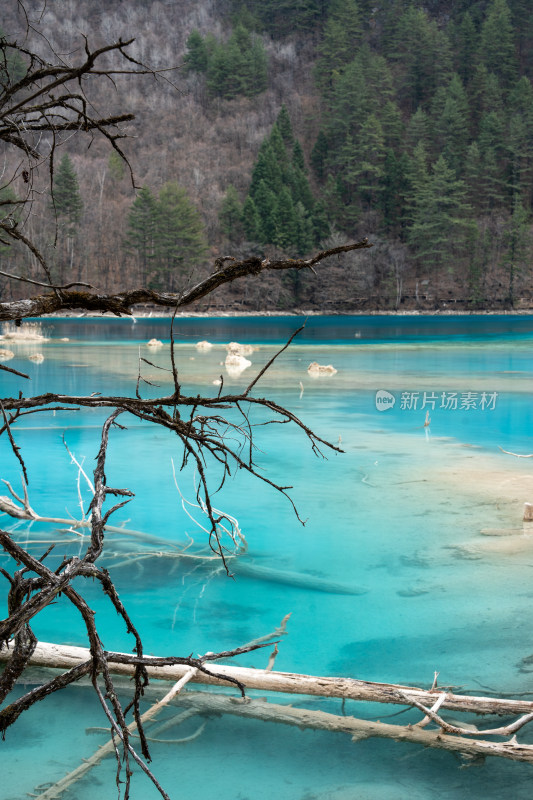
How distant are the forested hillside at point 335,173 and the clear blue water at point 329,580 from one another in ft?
163

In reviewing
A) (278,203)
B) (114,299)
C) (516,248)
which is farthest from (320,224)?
(114,299)

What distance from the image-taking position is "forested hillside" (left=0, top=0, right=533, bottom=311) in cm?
6956

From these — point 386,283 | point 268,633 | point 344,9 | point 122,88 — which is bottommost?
point 268,633

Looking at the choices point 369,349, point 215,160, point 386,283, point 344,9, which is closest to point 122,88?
point 215,160

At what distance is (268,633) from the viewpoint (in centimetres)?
516

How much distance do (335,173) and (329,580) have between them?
8342 centimetres

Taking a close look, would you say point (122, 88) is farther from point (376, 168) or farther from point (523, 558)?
point (523, 558)

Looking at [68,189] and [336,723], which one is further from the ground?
[68,189]

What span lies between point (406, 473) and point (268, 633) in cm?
474

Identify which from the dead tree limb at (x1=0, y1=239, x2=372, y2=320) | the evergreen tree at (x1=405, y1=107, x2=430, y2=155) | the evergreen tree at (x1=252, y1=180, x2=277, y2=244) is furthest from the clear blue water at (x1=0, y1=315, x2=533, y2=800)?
the evergreen tree at (x1=405, y1=107, x2=430, y2=155)

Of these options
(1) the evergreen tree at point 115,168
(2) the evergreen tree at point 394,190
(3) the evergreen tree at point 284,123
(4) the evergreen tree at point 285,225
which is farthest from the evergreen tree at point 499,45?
(1) the evergreen tree at point 115,168

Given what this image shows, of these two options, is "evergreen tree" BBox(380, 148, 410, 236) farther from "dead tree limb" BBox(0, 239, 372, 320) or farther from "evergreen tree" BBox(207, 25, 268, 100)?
"dead tree limb" BBox(0, 239, 372, 320)

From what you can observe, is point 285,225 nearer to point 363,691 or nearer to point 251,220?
point 251,220

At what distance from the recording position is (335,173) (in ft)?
281
